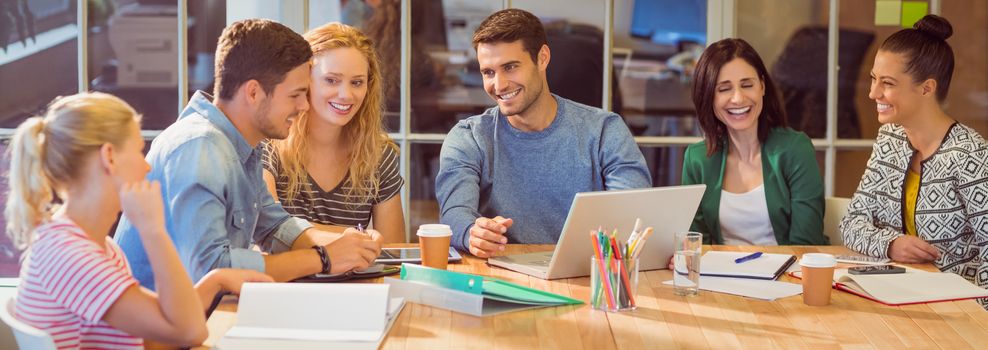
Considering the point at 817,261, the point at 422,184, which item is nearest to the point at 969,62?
the point at 422,184

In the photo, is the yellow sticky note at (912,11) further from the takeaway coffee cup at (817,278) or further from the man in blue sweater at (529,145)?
the takeaway coffee cup at (817,278)

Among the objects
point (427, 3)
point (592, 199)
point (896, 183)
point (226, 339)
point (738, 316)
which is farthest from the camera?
point (427, 3)

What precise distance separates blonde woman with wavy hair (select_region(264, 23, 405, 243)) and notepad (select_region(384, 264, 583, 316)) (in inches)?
31.2

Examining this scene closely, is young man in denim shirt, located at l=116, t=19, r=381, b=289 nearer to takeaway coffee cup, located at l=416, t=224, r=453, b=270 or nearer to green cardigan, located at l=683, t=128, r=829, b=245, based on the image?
takeaway coffee cup, located at l=416, t=224, r=453, b=270

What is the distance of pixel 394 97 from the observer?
141 inches

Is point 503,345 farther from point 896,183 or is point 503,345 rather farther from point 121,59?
point 121,59

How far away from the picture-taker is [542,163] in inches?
116

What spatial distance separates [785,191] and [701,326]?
4.16 feet

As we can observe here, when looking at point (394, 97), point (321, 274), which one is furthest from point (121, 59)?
point (321, 274)

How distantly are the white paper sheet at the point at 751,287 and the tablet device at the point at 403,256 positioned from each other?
1.66 feet

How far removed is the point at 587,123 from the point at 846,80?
125 centimetres

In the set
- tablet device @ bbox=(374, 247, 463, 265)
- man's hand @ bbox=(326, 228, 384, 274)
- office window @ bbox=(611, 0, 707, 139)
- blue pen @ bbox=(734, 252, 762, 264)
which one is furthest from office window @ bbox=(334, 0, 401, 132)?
blue pen @ bbox=(734, 252, 762, 264)

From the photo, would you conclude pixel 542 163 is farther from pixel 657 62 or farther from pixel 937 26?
pixel 937 26

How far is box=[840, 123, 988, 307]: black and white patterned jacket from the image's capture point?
2.74 meters
